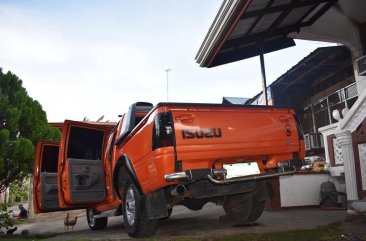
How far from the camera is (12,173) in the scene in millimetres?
10609

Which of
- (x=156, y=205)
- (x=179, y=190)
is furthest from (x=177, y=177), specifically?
(x=156, y=205)

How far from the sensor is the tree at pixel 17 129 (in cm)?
1010

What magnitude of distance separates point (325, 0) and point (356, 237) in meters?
4.92

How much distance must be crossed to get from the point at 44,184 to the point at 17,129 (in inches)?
115

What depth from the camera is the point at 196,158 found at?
468 cm

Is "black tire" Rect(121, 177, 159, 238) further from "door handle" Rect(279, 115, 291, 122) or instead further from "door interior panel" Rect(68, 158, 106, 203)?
"door handle" Rect(279, 115, 291, 122)

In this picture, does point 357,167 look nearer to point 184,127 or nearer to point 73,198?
point 184,127

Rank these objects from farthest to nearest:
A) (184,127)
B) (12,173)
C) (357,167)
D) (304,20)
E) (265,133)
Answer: (12,173)
(304,20)
(357,167)
(265,133)
(184,127)

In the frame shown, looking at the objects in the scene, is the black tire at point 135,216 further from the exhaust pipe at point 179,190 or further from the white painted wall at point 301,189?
the white painted wall at point 301,189

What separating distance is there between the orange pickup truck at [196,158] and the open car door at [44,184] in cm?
161

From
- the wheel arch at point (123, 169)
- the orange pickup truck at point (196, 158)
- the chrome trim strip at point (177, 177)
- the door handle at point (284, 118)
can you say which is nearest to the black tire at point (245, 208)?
the orange pickup truck at point (196, 158)

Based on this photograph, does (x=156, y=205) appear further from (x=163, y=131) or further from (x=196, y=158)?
(x=163, y=131)

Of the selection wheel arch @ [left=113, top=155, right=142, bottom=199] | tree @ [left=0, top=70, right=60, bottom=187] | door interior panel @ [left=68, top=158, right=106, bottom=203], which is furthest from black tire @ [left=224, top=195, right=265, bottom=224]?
tree @ [left=0, top=70, right=60, bottom=187]

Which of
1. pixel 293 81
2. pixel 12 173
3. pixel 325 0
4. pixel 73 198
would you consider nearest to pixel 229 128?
pixel 73 198
